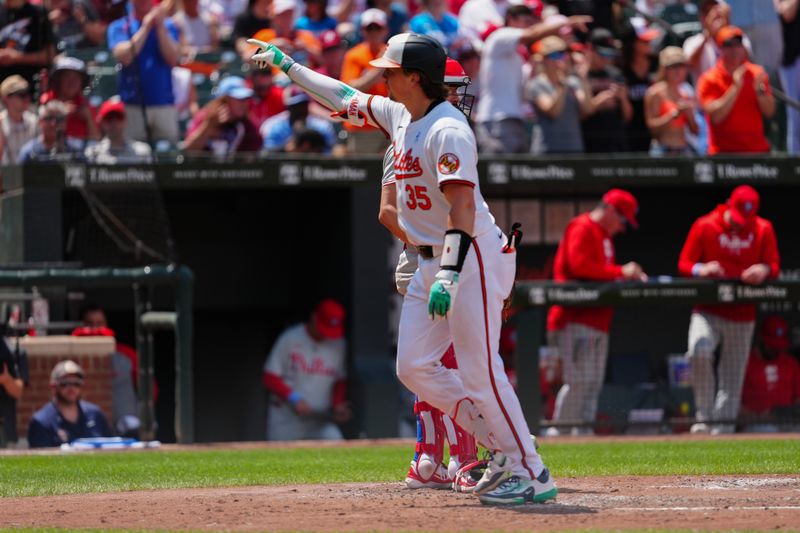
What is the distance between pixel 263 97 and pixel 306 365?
2.70 m

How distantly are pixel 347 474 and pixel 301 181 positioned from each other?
205 inches

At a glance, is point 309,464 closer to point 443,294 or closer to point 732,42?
point 443,294

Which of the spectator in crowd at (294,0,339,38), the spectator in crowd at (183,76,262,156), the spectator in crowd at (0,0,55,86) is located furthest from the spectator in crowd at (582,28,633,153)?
the spectator in crowd at (0,0,55,86)

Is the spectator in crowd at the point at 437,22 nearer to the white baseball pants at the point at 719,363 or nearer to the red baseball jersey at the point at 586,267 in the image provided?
the red baseball jersey at the point at 586,267

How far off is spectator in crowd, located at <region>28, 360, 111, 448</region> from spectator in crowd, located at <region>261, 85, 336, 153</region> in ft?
11.0

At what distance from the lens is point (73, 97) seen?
468 inches

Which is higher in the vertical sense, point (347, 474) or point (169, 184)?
point (169, 184)

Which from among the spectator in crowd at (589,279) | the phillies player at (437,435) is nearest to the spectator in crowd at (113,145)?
the spectator in crowd at (589,279)

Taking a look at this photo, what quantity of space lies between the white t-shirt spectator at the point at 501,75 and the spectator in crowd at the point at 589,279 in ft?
5.35

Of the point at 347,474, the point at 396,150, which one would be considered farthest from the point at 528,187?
the point at 396,150

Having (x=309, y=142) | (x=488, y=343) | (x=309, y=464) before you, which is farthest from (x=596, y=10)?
(x=488, y=343)

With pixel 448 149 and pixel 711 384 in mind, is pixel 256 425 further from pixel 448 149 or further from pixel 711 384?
pixel 448 149

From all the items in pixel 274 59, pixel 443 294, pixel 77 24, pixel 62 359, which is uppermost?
pixel 77 24

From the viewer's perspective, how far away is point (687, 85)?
14289 mm
